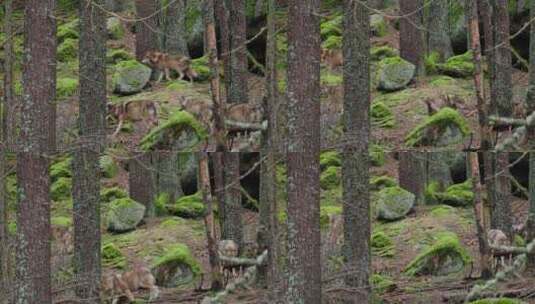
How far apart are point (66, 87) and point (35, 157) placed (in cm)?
604

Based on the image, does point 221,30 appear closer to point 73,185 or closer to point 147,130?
point 147,130

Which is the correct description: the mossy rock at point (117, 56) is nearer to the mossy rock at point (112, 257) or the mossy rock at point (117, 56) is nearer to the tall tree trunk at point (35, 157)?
the mossy rock at point (112, 257)

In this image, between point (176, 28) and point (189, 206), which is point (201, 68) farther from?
point (189, 206)

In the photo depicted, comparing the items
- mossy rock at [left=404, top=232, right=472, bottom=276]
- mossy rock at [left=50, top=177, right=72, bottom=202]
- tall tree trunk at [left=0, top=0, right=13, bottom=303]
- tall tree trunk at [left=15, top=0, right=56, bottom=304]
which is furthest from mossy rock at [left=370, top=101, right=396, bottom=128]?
tall tree trunk at [left=15, top=0, right=56, bottom=304]

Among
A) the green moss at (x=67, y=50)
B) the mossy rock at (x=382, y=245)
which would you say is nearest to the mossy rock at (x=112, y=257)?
the green moss at (x=67, y=50)

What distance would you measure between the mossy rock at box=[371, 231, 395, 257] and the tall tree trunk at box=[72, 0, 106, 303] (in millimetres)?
5520

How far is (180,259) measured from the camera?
16016mm

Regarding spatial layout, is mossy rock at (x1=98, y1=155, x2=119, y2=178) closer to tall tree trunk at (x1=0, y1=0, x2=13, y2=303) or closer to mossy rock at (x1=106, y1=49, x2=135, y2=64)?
mossy rock at (x1=106, y1=49, x2=135, y2=64)

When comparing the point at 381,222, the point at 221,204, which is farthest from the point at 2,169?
the point at 381,222

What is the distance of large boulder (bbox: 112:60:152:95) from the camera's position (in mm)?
18062

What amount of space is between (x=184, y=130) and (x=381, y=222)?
4808 millimetres

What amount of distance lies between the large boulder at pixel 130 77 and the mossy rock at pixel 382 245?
5.53 metres

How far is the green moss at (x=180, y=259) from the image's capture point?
15.9m

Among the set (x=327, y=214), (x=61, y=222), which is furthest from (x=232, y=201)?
(x=61, y=222)
